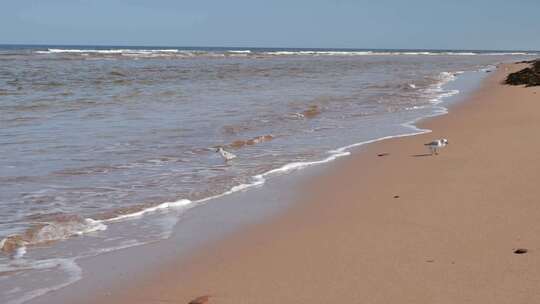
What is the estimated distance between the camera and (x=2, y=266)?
4.95 meters

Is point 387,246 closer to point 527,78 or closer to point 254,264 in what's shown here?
point 254,264

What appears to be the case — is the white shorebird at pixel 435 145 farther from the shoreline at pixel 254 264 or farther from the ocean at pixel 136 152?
the shoreline at pixel 254 264

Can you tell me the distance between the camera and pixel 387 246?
5.03 m

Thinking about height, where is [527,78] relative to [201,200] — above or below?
above

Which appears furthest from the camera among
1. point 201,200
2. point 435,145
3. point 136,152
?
point 136,152

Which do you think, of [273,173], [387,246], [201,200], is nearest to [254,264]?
[387,246]

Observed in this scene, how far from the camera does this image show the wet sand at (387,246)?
412cm

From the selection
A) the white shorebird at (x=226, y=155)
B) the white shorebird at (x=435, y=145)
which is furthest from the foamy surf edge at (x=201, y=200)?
the white shorebird at (x=435, y=145)

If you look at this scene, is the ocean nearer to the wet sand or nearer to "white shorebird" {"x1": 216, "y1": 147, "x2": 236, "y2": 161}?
"white shorebird" {"x1": 216, "y1": 147, "x2": 236, "y2": 161}

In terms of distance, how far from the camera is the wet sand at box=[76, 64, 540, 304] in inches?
162

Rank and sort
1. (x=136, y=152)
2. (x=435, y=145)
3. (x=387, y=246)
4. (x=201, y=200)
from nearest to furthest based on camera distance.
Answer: (x=387, y=246), (x=201, y=200), (x=435, y=145), (x=136, y=152)

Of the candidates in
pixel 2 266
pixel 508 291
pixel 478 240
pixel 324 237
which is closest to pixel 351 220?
pixel 324 237

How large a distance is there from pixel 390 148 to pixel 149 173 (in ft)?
12.6

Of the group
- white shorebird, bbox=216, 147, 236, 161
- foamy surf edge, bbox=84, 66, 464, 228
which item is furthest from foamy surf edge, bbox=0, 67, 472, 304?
white shorebird, bbox=216, 147, 236, 161
